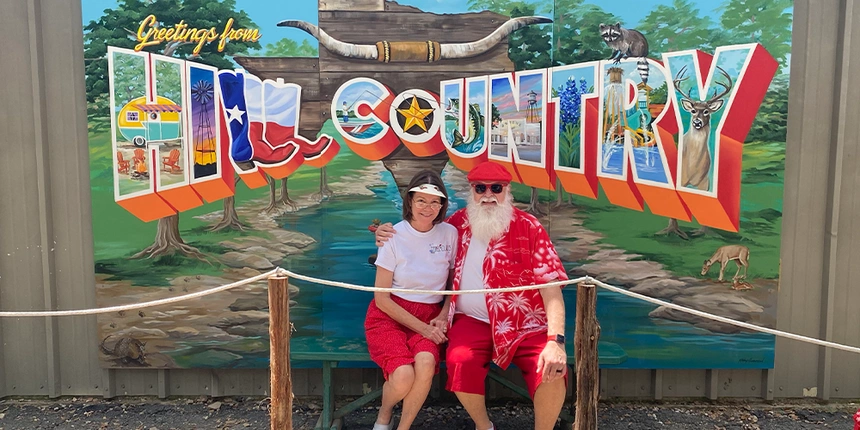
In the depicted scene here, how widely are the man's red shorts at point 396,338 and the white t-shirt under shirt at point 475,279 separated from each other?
0.65ft

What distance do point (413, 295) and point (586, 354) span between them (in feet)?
3.21

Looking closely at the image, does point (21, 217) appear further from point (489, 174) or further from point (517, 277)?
point (517, 277)

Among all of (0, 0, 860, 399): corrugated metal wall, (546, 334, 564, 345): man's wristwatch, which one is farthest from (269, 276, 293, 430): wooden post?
(546, 334, 564, 345): man's wristwatch

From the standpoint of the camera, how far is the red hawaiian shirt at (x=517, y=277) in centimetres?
301

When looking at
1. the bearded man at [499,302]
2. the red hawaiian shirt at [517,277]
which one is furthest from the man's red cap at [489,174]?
the red hawaiian shirt at [517,277]

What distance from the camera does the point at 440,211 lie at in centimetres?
322

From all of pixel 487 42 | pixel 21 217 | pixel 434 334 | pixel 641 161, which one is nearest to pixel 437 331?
pixel 434 334

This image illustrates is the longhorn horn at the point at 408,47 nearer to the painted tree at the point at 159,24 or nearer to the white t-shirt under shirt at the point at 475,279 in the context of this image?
the painted tree at the point at 159,24

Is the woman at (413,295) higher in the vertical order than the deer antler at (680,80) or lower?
lower

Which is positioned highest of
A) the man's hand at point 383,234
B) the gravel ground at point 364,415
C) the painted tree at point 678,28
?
the painted tree at point 678,28

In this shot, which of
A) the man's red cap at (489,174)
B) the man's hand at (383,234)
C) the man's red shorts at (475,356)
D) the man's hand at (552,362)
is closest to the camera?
the man's hand at (552,362)

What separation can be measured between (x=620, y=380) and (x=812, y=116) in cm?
209

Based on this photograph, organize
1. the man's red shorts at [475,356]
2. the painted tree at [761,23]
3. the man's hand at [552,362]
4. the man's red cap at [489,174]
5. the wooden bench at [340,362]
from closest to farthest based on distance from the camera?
the man's hand at [552,362] < the man's red shorts at [475,356] < the man's red cap at [489,174] < the wooden bench at [340,362] < the painted tree at [761,23]

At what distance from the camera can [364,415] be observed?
3.63 metres
